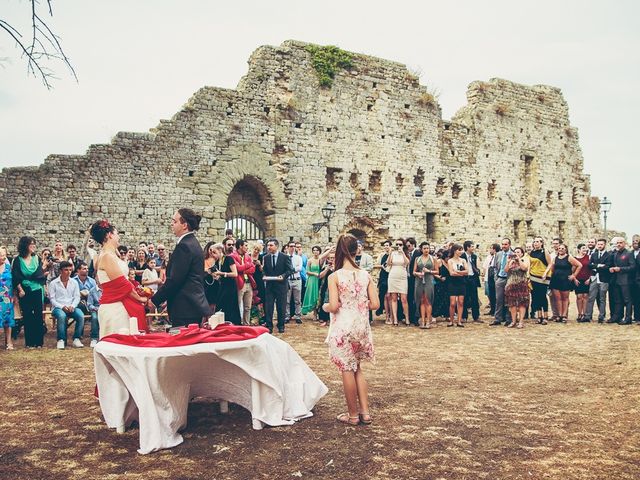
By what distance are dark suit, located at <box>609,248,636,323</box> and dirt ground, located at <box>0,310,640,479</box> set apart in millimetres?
4789

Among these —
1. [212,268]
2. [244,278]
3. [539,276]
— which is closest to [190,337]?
[212,268]

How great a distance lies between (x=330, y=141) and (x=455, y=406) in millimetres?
14835

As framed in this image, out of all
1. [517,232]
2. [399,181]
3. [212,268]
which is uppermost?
[399,181]

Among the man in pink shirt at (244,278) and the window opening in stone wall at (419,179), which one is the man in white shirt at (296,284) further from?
the window opening in stone wall at (419,179)

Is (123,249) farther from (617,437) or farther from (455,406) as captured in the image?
(617,437)

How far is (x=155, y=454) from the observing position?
177 inches

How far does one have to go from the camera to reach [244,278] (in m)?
11.1

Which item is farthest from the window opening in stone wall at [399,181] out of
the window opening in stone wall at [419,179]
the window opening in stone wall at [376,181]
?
the window opening in stone wall at [376,181]

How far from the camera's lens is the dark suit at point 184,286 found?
5.42 meters

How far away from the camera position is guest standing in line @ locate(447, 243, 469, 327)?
478 inches

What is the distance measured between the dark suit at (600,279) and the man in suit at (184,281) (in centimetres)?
1042

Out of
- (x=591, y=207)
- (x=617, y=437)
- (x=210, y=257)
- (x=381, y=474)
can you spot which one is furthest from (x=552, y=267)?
(x=591, y=207)

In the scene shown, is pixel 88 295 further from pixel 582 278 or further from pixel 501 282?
pixel 582 278

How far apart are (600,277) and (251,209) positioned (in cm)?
1079
